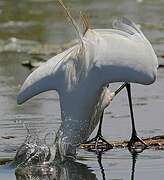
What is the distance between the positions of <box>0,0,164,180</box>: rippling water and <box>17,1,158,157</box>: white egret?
0.29 m

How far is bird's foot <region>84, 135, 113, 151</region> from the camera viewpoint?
675 centimetres

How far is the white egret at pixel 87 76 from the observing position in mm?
6078

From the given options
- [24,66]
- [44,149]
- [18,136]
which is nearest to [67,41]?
[24,66]

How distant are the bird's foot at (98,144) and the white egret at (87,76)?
1.47 ft

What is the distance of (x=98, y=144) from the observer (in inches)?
269

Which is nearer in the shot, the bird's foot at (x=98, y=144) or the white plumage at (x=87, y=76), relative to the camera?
the white plumage at (x=87, y=76)

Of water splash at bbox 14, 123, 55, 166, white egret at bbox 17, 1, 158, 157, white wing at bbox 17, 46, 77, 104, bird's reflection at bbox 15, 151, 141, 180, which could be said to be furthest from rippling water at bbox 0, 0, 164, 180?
white wing at bbox 17, 46, 77, 104

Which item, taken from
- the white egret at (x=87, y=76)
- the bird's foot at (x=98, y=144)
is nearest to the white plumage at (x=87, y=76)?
the white egret at (x=87, y=76)

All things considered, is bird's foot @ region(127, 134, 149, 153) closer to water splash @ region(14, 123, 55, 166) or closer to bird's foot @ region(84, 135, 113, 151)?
bird's foot @ region(84, 135, 113, 151)

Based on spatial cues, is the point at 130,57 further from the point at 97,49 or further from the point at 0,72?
the point at 0,72

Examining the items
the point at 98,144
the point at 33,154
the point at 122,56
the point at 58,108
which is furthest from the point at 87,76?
the point at 58,108

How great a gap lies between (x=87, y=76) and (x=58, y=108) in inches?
93.9

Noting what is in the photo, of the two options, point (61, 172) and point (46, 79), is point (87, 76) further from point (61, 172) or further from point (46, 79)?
point (61, 172)

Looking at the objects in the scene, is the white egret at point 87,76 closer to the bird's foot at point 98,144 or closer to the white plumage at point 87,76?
the white plumage at point 87,76
